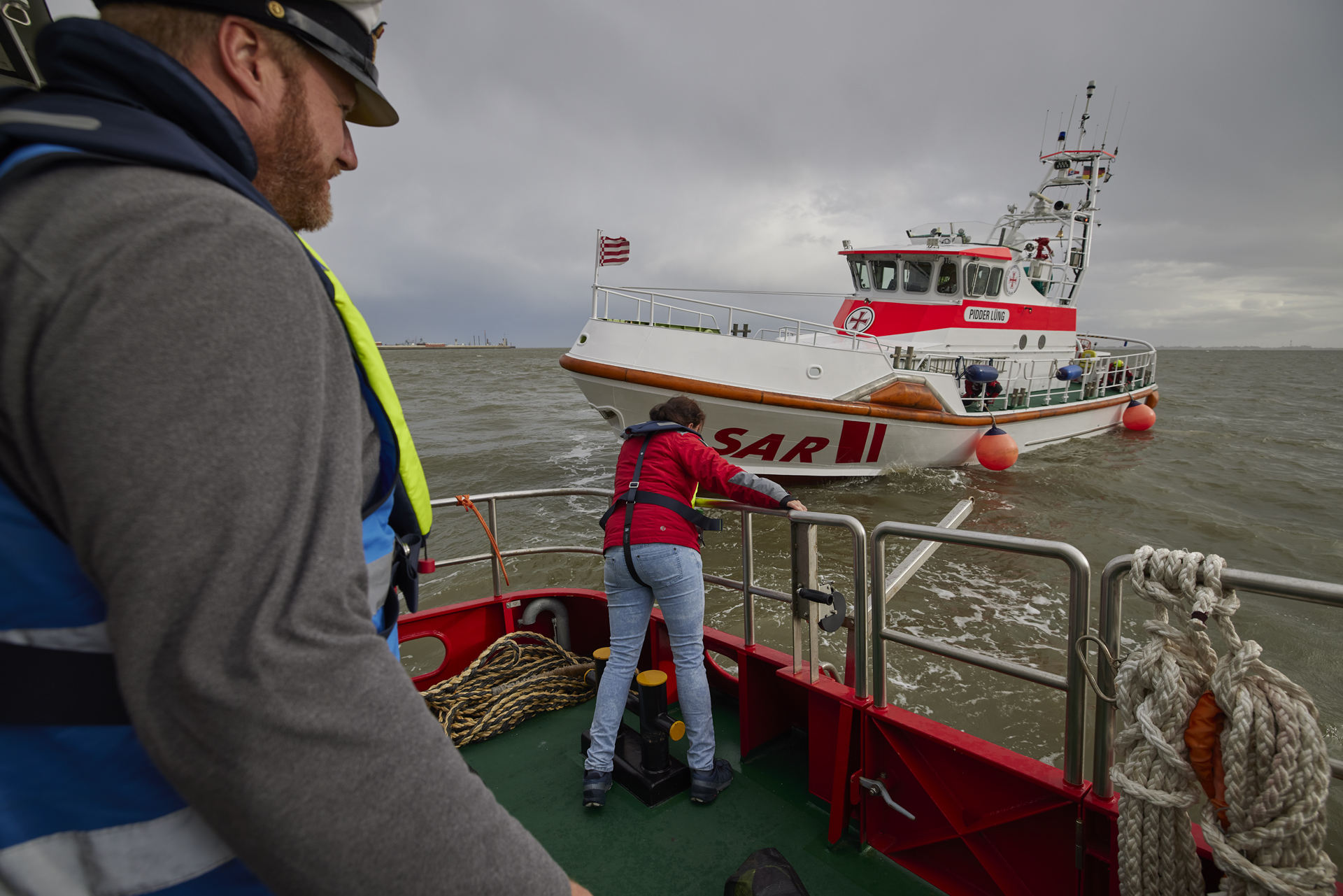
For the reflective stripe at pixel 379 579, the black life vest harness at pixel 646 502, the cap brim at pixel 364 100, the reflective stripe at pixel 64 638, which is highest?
the cap brim at pixel 364 100

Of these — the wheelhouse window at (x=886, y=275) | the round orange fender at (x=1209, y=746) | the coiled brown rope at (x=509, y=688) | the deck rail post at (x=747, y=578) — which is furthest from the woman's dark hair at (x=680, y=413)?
the wheelhouse window at (x=886, y=275)

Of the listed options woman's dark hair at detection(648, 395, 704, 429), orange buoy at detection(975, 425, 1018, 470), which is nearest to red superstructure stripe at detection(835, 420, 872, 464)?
orange buoy at detection(975, 425, 1018, 470)

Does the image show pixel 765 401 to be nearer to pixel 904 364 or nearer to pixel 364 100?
pixel 904 364

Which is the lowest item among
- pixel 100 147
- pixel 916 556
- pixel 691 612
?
pixel 691 612

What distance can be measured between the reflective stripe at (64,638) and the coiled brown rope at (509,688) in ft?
8.87

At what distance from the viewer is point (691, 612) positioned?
2617 millimetres

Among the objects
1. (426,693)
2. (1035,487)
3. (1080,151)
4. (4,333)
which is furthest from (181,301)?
(1080,151)

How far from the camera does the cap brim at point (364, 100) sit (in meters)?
0.76

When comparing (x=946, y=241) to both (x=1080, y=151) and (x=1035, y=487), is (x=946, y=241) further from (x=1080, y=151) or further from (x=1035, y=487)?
(x=1080, y=151)

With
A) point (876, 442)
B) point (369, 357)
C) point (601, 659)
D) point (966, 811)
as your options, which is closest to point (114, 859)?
point (369, 357)

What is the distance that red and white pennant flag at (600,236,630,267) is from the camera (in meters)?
8.25

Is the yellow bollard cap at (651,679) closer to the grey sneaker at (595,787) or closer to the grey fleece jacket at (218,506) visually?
the grey sneaker at (595,787)

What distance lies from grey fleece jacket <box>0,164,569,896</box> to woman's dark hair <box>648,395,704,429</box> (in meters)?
2.41

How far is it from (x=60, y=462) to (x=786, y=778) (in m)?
2.76
